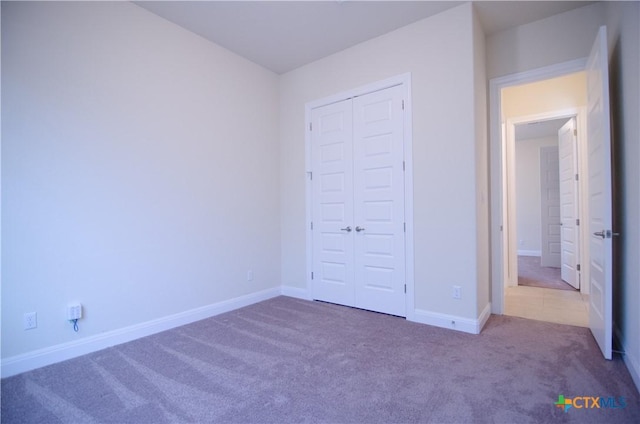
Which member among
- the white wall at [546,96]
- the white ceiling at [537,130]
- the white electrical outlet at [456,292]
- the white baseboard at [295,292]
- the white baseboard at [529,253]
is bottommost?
the white baseboard at [529,253]

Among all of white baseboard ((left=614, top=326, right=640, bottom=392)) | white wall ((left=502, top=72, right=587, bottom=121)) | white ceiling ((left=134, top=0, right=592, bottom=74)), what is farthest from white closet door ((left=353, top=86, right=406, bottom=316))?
white wall ((left=502, top=72, right=587, bottom=121))

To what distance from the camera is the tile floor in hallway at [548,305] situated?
3233mm

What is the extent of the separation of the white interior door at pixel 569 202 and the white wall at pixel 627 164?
212 centimetres

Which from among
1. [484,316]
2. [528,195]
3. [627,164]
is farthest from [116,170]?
[528,195]

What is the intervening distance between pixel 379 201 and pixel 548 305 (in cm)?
241

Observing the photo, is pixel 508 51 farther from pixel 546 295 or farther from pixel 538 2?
pixel 546 295

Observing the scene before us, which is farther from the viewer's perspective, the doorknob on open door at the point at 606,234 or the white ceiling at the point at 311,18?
the white ceiling at the point at 311,18

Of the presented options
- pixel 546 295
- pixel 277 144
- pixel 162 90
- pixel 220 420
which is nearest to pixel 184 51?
pixel 162 90

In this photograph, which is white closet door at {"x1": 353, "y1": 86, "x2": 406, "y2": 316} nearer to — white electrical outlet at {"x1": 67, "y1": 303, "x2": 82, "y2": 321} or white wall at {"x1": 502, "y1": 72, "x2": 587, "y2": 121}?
white wall at {"x1": 502, "y1": 72, "x2": 587, "y2": 121}

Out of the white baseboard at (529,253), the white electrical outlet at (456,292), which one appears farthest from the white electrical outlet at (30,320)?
the white baseboard at (529,253)

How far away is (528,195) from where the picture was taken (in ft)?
26.9

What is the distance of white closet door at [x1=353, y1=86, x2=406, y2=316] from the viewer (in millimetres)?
3312

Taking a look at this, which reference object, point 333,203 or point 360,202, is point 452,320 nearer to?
point 360,202

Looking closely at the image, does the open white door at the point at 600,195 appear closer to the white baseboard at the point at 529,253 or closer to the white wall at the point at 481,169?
the white wall at the point at 481,169
